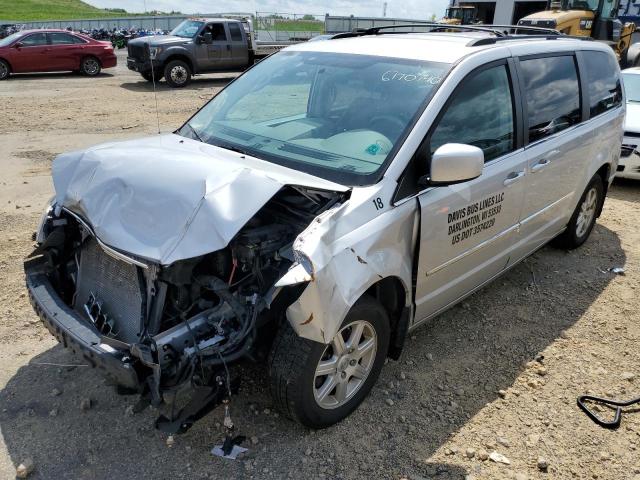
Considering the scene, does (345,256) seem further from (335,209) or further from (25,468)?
(25,468)

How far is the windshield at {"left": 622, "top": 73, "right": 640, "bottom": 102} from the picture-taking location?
8242 millimetres

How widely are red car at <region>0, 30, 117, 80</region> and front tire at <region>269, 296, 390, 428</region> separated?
1835 cm

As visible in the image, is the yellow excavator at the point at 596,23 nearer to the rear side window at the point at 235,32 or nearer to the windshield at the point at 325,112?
the rear side window at the point at 235,32

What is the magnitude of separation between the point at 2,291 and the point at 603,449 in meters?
4.32

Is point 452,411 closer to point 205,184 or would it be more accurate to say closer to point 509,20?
point 205,184

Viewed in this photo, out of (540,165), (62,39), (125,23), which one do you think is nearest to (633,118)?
(540,165)

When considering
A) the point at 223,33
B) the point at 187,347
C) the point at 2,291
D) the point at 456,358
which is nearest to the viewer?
the point at 187,347

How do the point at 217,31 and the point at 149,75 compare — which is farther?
the point at 217,31

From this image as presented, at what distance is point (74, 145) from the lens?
8.98 metres

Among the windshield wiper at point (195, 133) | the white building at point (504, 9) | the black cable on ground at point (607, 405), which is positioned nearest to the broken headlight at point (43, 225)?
the windshield wiper at point (195, 133)

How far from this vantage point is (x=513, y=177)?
354cm

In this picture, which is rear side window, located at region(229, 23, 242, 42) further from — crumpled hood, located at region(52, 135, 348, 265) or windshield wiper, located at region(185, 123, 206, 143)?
crumpled hood, located at region(52, 135, 348, 265)

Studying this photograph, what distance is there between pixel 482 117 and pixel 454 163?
806 mm

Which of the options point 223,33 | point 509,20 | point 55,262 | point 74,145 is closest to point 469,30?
point 55,262
